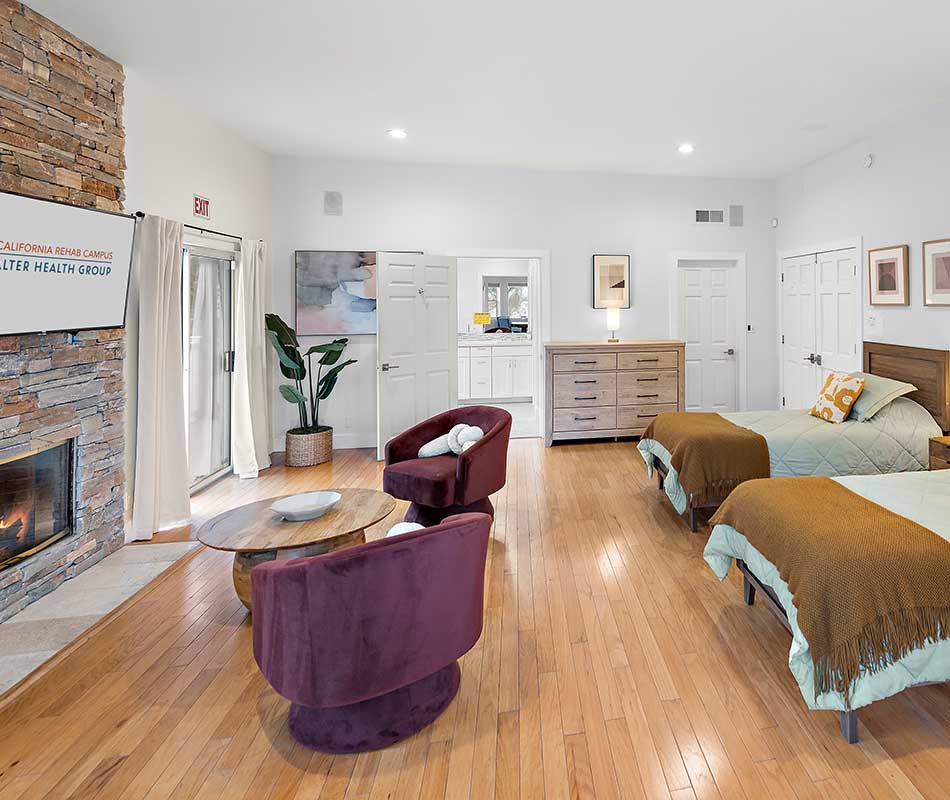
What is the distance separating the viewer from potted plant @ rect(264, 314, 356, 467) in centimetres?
548

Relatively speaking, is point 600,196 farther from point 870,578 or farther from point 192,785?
point 192,785

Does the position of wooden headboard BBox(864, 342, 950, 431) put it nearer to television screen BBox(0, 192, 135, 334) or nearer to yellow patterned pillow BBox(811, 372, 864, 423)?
yellow patterned pillow BBox(811, 372, 864, 423)

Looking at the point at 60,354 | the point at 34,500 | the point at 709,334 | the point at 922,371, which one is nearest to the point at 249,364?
the point at 60,354

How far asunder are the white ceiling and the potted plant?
1767mm

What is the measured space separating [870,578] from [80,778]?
8.22 feet

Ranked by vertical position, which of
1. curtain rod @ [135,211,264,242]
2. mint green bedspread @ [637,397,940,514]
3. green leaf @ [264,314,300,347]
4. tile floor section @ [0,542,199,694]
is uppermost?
curtain rod @ [135,211,264,242]

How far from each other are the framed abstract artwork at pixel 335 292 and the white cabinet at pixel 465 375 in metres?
2.79

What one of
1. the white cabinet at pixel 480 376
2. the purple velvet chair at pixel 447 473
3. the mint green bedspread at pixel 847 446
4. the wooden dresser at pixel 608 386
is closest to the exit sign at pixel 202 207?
the purple velvet chair at pixel 447 473

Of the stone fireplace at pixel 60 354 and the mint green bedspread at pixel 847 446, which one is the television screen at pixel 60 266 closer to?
the stone fireplace at pixel 60 354

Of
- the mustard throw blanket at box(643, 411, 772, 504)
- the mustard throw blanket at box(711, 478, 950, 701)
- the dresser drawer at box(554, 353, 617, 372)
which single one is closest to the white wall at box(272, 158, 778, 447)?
the dresser drawer at box(554, 353, 617, 372)

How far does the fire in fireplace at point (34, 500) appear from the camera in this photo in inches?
112

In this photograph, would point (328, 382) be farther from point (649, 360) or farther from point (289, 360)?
point (649, 360)

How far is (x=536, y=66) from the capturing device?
368cm

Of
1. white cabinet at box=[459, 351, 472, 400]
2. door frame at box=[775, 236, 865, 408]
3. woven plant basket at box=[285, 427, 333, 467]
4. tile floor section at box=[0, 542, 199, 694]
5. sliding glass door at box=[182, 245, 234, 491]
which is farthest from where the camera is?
white cabinet at box=[459, 351, 472, 400]
